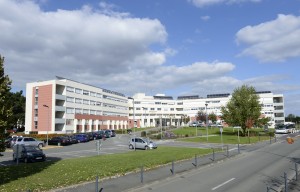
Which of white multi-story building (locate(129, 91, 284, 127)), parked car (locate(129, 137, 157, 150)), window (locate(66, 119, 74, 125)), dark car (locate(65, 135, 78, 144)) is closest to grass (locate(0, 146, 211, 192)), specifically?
parked car (locate(129, 137, 157, 150))

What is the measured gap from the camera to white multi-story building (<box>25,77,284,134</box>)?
81.4 m

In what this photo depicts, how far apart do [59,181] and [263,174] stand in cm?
1117

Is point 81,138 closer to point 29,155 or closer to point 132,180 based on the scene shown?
point 29,155

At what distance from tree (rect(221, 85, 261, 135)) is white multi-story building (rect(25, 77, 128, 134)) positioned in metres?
39.5

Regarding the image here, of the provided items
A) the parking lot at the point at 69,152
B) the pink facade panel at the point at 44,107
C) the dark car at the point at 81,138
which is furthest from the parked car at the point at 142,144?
the pink facade panel at the point at 44,107

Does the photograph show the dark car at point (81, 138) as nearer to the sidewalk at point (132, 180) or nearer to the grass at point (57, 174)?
the grass at point (57, 174)

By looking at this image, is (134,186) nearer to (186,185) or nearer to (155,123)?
(186,185)

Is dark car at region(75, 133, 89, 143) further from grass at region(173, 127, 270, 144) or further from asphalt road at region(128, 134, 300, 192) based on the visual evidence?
asphalt road at region(128, 134, 300, 192)

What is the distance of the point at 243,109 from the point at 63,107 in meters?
43.6

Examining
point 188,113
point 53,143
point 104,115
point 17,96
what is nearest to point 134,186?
point 53,143

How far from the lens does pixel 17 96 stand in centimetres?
9675

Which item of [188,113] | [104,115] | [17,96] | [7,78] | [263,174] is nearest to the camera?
[7,78]

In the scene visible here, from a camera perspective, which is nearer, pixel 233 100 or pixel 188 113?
pixel 233 100

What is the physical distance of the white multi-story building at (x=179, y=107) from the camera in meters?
Result: 147
